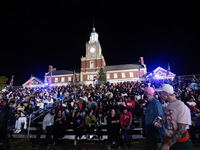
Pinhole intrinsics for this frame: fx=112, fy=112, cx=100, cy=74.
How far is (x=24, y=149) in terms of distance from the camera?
513 centimetres

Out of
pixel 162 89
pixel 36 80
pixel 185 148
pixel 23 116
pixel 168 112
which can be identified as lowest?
pixel 23 116

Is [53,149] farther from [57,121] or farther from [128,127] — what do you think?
[128,127]

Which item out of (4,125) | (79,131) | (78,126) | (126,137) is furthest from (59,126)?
(126,137)

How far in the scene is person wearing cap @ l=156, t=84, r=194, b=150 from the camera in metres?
2.04

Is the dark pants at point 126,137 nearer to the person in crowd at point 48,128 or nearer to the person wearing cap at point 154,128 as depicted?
the person wearing cap at point 154,128

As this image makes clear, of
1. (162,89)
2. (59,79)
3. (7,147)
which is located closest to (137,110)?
(162,89)

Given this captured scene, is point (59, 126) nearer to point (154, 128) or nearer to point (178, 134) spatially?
point (154, 128)

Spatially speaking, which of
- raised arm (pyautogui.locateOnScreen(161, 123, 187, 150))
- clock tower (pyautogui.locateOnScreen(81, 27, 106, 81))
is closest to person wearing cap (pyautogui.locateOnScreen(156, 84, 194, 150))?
raised arm (pyautogui.locateOnScreen(161, 123, 187, 150))

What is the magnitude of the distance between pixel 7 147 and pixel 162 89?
7.01 meters

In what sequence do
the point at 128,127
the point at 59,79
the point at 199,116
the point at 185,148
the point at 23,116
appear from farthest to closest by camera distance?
the point at 59,79 < the point at 23,116 < the point at 199,116 < the point at 128,127 < the point at 185,148

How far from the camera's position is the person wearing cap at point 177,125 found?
6.70 ft

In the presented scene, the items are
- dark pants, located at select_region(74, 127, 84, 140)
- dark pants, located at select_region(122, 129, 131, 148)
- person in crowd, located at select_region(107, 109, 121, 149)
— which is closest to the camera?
dark pants, located at select_region(122, 129, 131, 148)

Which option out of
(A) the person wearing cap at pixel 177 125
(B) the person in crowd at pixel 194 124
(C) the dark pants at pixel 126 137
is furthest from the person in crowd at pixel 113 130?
(A) the person wearing cap at pixel 177 125

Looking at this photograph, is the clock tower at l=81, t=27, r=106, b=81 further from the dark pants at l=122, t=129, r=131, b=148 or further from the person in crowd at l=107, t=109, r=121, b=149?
the dark pants at l=122, t=129, r=131, b=148
